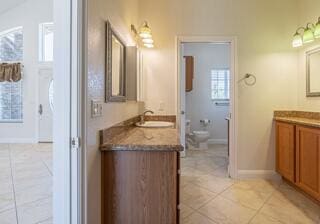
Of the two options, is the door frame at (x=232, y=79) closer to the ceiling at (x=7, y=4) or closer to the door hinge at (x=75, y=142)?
the door hinge at (x=75, y=142)

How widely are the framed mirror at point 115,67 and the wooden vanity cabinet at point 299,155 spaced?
6.82 ft

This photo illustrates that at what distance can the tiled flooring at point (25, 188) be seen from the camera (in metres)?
2.71

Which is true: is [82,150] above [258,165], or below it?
above

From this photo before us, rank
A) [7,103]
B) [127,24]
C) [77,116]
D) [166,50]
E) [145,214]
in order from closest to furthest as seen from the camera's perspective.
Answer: [77,116] < [145,214] < [127,24] < [166,50] < [7,103]

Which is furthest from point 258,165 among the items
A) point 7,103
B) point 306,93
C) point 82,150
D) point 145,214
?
point 7,103

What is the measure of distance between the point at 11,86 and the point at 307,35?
6.94 m

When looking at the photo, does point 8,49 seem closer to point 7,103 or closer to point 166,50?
point 7,103

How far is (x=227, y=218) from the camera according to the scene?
2766mm

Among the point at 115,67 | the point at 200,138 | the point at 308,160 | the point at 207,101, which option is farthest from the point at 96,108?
the point at 207,101

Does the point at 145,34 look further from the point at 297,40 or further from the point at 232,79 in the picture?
the point at 297,40

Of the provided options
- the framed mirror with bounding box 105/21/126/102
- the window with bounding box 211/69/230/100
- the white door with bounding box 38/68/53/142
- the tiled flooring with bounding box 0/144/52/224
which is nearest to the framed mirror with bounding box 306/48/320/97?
the framed mirror with bounding box 105/21/126/102

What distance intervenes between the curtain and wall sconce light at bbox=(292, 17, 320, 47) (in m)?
6.37

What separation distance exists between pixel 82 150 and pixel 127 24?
1.93 m

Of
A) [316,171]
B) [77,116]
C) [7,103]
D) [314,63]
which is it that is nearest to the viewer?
[77,116]
